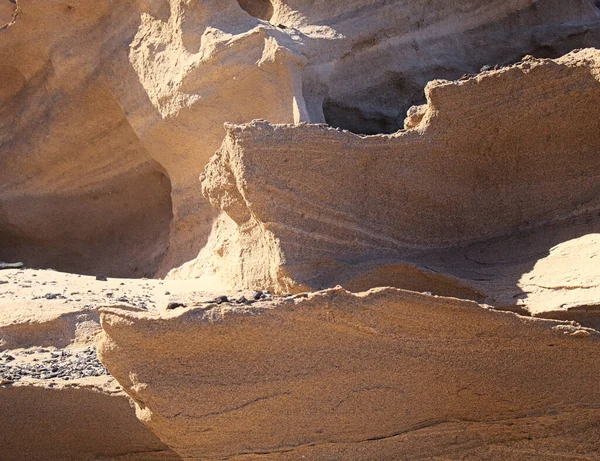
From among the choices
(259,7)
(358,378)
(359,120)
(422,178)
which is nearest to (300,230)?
(422,178)

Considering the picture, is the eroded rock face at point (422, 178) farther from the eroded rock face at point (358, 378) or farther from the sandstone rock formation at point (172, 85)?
the sandstone rock formation at point (172, 85)

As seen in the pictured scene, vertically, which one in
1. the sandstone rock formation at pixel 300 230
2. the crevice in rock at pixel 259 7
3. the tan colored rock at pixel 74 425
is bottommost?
the tan colored rock at pixel 74 425

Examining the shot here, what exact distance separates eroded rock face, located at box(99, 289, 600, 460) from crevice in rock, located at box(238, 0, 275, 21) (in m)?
3.84

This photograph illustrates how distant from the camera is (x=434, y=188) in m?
4.37

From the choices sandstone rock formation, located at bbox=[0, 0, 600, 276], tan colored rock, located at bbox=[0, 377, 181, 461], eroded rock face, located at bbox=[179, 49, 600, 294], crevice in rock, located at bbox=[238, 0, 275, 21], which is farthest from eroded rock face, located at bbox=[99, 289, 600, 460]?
crevice in rock, located at bbox=[238, 0, 275, 21]

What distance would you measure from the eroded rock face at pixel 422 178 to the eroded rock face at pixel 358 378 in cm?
80

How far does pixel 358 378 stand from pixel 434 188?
1381 mm

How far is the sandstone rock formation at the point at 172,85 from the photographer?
19.4ft

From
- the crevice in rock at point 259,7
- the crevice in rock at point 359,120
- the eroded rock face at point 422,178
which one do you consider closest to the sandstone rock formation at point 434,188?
the eroded rock face at point 422,178

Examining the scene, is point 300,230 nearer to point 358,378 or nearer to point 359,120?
point 358,378

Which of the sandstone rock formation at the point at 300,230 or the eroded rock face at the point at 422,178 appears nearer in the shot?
the sandstone rock formation at the point at 300,230

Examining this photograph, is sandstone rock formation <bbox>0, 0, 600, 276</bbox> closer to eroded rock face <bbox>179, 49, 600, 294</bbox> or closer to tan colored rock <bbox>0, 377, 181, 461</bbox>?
eroded rock face <bbox>179, 49, 600, 294</bbox>

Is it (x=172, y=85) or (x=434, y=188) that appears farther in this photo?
(x=172, y=85)

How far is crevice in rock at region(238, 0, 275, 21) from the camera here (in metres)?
6.64
